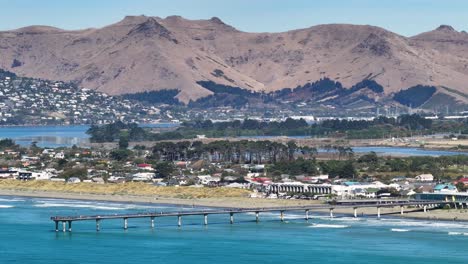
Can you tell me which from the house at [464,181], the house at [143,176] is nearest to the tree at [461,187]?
the house at [464,181]

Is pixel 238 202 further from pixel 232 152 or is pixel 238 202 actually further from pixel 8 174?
pixel 232 152

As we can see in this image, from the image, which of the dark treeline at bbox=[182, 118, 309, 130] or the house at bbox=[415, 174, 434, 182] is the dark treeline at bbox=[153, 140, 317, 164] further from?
the dark treeline at bbox=[182, 118, 309, 130]

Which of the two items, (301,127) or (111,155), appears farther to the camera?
(301,127)

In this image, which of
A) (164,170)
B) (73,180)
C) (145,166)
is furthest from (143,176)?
(145,166)

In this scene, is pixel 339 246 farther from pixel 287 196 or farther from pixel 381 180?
pixel 381 180

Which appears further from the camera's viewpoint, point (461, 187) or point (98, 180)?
point (98, 180)

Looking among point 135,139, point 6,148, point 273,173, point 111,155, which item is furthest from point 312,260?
point 135,139
